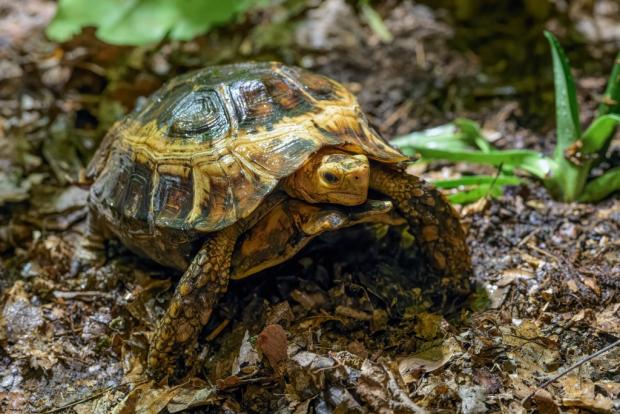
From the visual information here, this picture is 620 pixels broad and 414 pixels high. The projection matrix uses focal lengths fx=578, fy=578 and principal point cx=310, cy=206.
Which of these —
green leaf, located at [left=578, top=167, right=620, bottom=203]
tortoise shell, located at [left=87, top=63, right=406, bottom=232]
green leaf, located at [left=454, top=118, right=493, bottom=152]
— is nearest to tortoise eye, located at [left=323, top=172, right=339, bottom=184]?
tortoise shell, located at [left=87, top=63, right=406, bottom=232]

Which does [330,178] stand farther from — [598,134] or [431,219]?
[598,134]

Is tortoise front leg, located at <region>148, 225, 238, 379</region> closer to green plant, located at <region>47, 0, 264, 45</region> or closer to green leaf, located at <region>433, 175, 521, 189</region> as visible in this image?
green leaf, located at <region>433, 175, 521, 189</region>

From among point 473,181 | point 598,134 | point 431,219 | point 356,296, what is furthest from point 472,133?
point 356,296

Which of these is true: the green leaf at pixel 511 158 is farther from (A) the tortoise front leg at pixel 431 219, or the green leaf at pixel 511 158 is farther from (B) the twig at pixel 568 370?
(B) the twig at pixel 568 370

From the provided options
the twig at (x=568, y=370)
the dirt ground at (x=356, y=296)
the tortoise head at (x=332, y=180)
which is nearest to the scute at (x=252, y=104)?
the tortoise head at (x=332, y=180)

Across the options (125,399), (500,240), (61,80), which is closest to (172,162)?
(125,399)
